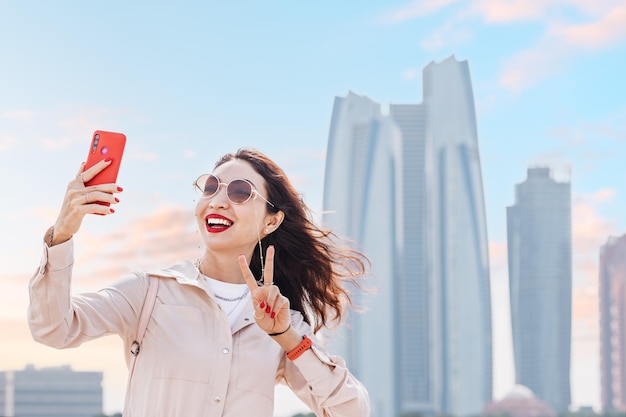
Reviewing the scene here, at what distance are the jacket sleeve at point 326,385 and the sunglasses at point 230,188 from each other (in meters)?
0.51

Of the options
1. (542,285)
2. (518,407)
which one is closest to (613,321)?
(542,285)

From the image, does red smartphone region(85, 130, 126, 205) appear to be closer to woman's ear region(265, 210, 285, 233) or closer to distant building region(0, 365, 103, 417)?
woman's ear region(265, 210, 285, 233)

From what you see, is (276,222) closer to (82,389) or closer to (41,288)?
(41,288)

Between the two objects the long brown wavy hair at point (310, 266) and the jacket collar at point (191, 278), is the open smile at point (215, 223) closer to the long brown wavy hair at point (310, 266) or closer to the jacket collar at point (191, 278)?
the jacket collar at point (191, 278)

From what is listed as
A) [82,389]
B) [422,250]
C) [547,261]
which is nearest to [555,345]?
[547,261]

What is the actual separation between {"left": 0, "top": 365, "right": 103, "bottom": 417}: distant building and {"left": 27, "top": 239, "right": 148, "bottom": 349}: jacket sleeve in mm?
124914

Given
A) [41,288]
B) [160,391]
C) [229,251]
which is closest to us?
[41,288]

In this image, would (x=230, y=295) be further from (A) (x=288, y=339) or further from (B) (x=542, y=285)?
(B) (x=542, y=285)

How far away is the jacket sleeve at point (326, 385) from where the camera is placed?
364 cm

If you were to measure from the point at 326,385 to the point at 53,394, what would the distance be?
428 ft

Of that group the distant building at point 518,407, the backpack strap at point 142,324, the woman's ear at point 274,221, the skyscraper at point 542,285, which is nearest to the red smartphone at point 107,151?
the backpack strap at point 142,324

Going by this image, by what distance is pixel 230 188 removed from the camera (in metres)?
3.91

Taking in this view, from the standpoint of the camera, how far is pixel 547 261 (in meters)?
168

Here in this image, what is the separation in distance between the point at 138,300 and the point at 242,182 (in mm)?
548
